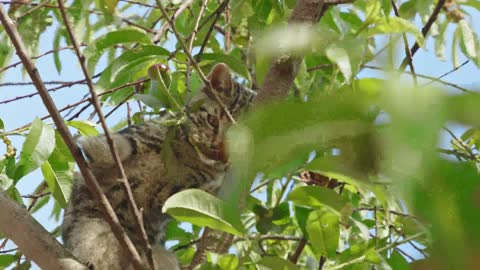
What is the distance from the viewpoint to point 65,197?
2059mm

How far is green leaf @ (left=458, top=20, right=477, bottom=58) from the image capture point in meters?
2.34

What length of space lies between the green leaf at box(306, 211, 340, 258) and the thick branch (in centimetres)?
52

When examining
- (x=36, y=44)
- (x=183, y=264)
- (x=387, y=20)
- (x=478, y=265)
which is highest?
(x=478, y=265)

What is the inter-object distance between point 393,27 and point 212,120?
154 cm

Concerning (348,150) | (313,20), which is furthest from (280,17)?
(348,150)

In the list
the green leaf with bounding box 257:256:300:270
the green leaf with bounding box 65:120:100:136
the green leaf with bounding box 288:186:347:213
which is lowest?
the green leaf with bounding box 257:256:300:270

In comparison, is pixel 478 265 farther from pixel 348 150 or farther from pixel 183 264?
pixel 183 264

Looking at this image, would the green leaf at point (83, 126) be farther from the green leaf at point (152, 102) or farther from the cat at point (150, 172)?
the green leaf at point (152, 102)

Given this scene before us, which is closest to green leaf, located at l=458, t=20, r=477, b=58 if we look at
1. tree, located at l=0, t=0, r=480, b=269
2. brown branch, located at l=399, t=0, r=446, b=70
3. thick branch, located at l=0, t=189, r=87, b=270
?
tree, located at l=0, t=0, r=480, b=269

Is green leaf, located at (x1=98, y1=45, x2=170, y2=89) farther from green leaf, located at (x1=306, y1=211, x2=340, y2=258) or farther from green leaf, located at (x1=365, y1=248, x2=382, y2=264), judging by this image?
green leaf, located at (x1=365, y1=248, x2=382, y2=264)

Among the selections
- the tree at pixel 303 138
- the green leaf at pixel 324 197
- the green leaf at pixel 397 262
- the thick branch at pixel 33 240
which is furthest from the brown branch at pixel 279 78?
the thick branch at pixel 33 240

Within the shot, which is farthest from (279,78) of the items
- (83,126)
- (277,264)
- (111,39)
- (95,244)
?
(95,244)

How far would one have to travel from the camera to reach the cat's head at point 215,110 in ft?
8.50

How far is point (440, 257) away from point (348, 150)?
0.14 m
